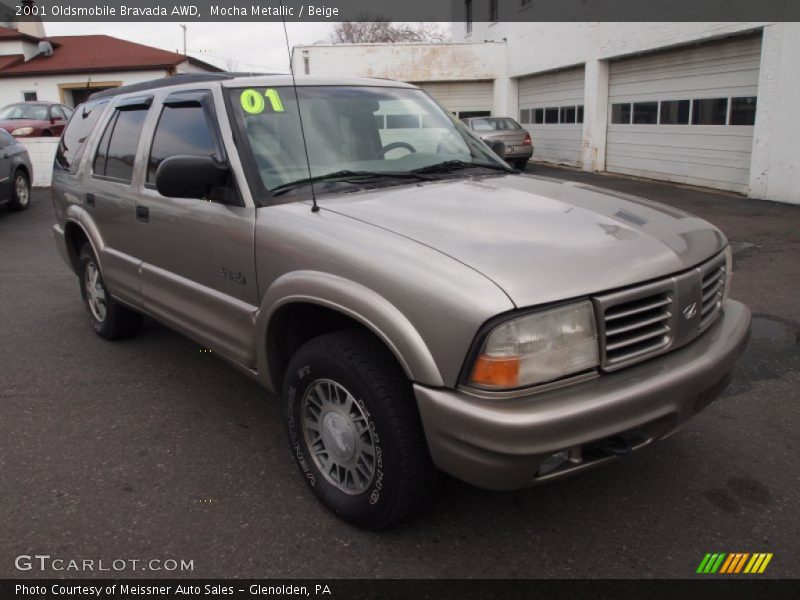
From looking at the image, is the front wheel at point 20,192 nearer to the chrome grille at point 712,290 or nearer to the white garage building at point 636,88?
the chrome grille at point 712,290

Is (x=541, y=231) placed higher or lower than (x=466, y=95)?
lower

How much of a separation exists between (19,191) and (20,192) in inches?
2.6

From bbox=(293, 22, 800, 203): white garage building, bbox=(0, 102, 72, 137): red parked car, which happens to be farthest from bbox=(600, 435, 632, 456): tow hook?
bbox=(0, 102, 72, 137): red parked car

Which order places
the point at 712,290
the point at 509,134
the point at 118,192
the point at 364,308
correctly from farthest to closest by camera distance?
the point at 509,134
the point at 118,192
the point at 712,290
the point at 364,308

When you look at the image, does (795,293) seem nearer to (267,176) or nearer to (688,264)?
(688,264)

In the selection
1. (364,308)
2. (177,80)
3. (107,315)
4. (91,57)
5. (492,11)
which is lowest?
(107,315)

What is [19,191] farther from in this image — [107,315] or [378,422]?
[378,422]

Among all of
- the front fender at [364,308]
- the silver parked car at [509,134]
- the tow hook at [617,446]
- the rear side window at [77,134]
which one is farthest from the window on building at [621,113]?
the tow hook at [617,446]

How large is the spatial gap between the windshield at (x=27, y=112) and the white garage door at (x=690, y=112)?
1486 cm

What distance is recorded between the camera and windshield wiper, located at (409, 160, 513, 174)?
346 centimetres

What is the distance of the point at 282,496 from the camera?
303cm

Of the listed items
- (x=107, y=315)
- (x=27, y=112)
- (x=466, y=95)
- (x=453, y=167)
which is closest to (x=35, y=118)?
(x=27, y=112)

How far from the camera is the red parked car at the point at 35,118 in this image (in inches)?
656

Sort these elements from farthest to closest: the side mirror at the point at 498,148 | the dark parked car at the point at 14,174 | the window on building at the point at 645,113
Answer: the window on building at the point at 645,113 < the dark parked car at the point at 14,174 < the side mirror at the point at 498,148
